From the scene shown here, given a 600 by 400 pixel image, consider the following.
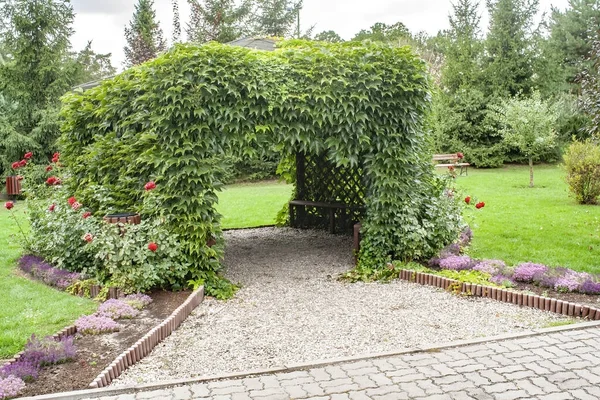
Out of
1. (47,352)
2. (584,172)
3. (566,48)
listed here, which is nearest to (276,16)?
(566,48)

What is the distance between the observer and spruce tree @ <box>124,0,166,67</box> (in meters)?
24.3

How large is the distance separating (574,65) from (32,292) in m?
25.7

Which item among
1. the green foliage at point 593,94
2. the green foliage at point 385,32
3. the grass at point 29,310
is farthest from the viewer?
the green foliage at point 385,32

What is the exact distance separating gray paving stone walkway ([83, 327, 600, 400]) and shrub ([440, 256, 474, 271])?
2.35m

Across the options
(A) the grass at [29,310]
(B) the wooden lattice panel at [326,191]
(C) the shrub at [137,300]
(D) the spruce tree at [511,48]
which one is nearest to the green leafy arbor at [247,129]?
(C) the shrub at [137,300]

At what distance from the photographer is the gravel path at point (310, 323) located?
4.36 meters

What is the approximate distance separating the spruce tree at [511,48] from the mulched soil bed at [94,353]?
69.1ft

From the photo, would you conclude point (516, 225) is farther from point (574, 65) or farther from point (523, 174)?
point (574, 65)

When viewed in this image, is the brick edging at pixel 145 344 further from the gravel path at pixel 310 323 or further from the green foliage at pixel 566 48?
the green foliage at pixel 566 48

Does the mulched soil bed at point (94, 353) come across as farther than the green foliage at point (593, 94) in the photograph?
No

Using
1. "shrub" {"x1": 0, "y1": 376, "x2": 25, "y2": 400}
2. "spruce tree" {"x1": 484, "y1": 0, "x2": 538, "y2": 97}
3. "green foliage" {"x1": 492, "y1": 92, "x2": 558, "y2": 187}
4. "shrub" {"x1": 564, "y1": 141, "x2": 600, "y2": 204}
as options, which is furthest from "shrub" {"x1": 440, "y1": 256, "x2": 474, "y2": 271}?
"spruce tree" {"x1": 484, "y1": 0, "x2": 538, "y2": 97}

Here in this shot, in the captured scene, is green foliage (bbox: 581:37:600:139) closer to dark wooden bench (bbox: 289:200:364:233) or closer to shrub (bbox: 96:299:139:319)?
dark wooden bench (bbox: 289:200:364:233)

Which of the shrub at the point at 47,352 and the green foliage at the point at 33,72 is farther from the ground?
the green foliage at the point at 33,72

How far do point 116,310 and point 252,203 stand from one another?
9.83 m
